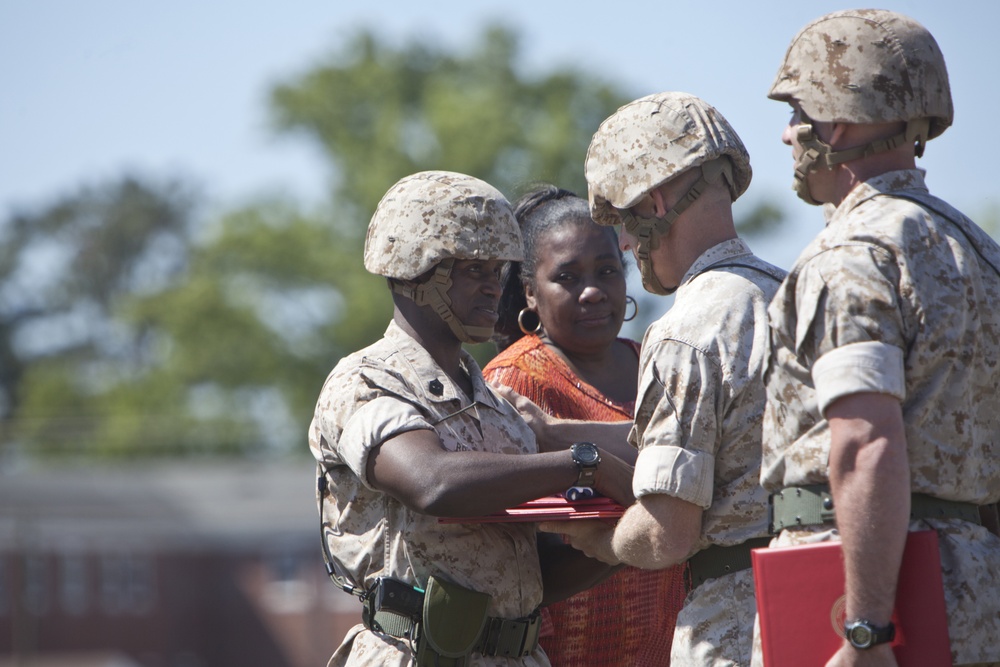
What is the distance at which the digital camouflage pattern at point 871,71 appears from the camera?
3.32m

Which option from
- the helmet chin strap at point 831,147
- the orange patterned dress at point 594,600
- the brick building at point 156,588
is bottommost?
the brick building at point 156,588

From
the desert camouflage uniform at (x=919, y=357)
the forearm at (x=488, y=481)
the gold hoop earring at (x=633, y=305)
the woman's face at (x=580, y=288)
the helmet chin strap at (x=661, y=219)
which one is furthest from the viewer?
the gold hoop earring at (x=633, y=305)

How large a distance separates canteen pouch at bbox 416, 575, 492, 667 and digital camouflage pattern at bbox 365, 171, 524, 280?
1.01 m

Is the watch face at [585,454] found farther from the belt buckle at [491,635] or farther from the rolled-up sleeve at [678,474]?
the belt buckle at [491,635]

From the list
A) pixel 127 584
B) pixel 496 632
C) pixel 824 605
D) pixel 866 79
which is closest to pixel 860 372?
pixel 824 605

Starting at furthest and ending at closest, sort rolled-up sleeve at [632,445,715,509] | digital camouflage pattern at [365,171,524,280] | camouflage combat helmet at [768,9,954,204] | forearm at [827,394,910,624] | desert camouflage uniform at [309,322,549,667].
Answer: digital camouflage pattern at [365,171,524,280], desert camouflage uniform at [309,322,549,667], rolled-up sleeve at [632,445,715,509], camouflage combat helmet at [768,9,954,204], forearm at [827,394,910,624]

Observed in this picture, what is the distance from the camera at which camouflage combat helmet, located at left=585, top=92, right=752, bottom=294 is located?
3834mm

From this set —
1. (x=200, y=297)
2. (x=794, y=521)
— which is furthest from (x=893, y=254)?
(x=200, y=297)

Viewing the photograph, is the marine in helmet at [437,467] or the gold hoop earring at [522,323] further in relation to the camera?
the gold hoop earring at [522,323]

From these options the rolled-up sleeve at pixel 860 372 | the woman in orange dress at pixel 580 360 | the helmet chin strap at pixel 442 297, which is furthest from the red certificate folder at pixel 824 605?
the woman in orange dress at pixel 580 360

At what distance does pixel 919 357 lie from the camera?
122 inches

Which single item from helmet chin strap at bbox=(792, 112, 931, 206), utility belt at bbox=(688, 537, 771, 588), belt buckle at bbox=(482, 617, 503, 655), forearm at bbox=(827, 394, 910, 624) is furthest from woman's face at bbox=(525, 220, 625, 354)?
forearm at bbox=(827, 394, 910, 624)

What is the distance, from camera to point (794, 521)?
3.27 metres

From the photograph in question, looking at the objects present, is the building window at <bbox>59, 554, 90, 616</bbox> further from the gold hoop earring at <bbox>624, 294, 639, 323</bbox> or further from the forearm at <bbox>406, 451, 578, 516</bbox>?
the forearm at <bbox>406, 451, 578, 516</bbox>
